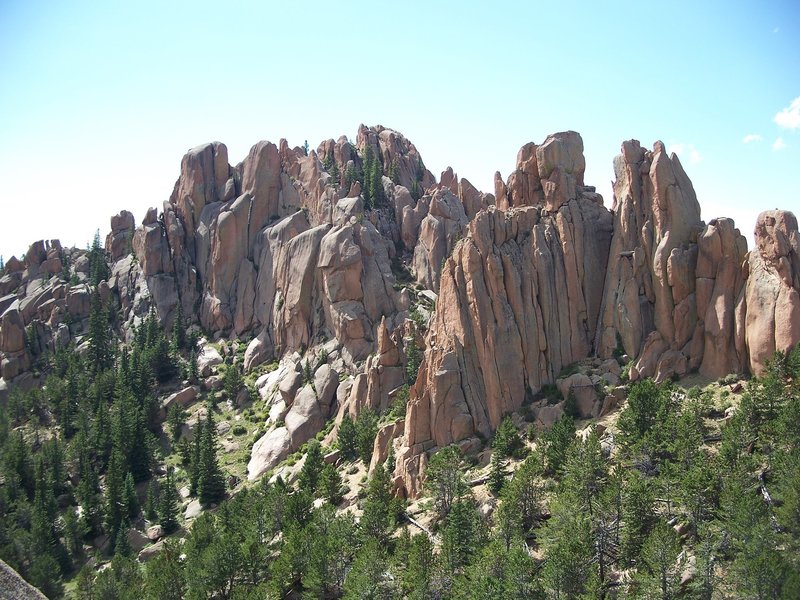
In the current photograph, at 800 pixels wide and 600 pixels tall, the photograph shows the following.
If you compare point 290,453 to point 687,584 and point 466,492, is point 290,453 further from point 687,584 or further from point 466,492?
point 687,584

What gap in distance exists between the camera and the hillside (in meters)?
48.8

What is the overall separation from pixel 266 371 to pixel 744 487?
91047 millimetres

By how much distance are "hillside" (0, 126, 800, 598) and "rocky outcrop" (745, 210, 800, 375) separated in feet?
0.79

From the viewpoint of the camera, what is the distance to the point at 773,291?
62031 mm

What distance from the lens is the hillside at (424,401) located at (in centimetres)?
4881

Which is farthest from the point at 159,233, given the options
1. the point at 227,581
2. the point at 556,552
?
the point at 556,552

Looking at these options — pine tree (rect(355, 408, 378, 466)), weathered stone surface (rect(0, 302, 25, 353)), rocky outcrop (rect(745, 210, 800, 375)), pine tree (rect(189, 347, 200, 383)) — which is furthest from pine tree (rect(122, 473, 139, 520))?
rocky outcrop (rect(745, 210, 800, 375))

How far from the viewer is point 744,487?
4625 centimetres

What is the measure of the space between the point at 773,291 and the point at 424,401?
40192 mm

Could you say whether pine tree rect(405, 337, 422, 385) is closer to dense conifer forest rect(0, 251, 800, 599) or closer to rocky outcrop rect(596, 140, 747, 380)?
dense conifer forest rect(0, 251, 800, 599)

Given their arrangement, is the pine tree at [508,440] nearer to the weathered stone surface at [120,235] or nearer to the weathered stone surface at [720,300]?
the weathered stone surface at [720,300]

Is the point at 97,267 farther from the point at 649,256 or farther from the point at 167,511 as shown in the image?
the point at 649,256

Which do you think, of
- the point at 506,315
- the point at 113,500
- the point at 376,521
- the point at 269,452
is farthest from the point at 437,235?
the point at 113,500

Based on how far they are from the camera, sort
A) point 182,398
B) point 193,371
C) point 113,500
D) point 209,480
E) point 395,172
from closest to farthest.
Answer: point 209,480
point 113,500
point 182,398
point 193,371
point 395,172
